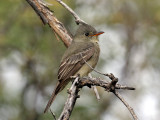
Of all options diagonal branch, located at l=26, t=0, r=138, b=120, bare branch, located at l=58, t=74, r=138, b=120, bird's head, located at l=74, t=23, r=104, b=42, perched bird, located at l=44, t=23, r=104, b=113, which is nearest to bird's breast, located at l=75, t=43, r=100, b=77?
perched bird, located at l=44, t=23, r=104, b=113

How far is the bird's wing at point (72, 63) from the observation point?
19.2 feet

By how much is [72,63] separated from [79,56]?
16 cm

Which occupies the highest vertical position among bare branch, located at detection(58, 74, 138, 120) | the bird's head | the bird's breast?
the bird's head

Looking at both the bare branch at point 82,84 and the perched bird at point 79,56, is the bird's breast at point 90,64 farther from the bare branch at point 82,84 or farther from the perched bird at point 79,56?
the bare branch at point 82,84

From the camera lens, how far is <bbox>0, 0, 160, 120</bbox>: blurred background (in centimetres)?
826

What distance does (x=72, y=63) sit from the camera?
6074mm

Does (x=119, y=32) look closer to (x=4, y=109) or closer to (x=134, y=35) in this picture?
(x=134, y=35)

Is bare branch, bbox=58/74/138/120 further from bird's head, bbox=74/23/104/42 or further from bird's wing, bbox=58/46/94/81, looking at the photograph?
bird's head, bbox=74/23/104/42

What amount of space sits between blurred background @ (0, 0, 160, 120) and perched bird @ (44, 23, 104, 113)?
1.45m

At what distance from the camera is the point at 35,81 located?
8.46 meters

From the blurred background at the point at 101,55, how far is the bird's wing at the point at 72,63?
1894mm

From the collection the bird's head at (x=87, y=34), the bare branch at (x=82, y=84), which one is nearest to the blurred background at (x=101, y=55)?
the bird's head at (x=87, y=34)

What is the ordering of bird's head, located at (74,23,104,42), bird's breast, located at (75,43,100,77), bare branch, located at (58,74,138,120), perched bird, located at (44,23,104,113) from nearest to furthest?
bare branch, located at (58,74,138,120)
perched bird, located at (44,23,104,113)
bird's breast, located at (75,43,100,77)
bird's head, located at (74,23,104,42)

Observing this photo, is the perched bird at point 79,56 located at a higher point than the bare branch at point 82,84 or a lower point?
higher
